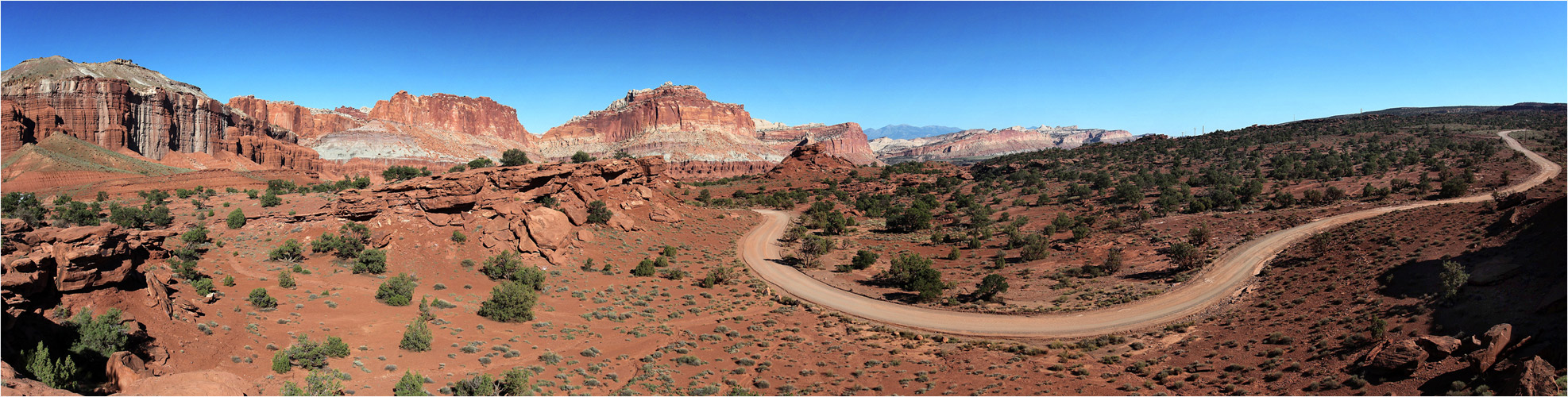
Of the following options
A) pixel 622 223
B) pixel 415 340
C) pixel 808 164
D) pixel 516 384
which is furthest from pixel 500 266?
pixel 808 164

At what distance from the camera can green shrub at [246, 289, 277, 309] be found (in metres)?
19.5

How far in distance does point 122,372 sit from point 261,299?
1017cm

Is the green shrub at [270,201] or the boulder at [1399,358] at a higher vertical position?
the green shrub at [270,201]

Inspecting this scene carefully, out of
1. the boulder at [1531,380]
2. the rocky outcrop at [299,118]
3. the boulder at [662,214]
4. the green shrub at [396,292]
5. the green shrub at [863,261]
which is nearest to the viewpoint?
the boulder at [1531,380]

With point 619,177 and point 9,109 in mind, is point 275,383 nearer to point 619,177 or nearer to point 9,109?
point 619,177

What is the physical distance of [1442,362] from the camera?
14578 millimetres

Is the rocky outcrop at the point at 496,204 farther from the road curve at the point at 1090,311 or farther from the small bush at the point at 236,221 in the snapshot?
the road curve at the point at 1090,311

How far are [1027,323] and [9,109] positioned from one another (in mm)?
97848

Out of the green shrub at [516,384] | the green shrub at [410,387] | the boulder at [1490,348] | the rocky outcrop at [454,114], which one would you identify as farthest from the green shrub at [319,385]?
the rocky outcrop at [454,114]

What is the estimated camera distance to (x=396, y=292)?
2348cm

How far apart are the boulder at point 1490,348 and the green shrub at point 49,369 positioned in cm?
3074

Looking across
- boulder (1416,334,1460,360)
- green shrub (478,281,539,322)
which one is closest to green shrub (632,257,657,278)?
green shrub (478,281,539,322)

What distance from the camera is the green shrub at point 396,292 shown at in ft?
74.7

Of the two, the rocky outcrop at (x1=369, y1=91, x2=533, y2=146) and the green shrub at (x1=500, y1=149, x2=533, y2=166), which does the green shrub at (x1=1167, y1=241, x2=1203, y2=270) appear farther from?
the rocky outcrop at (x1=369, y1=91, x2=533, y2=146)
